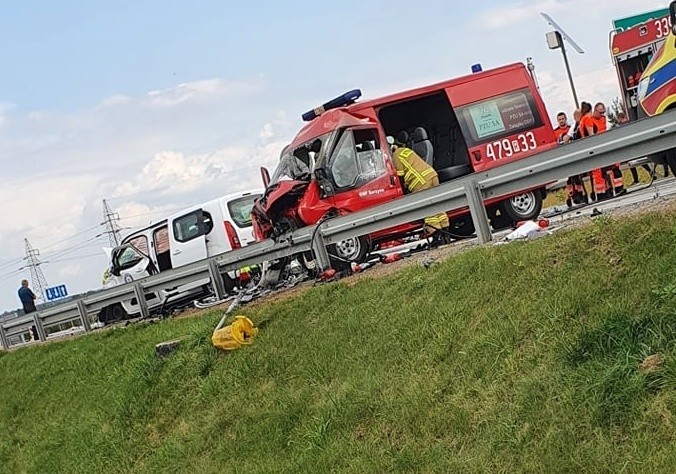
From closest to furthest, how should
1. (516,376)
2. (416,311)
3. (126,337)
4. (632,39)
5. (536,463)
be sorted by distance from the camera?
1. (536,463)
2. (516,376)
3. (416,311)
4. (126,337)
5. (632,39)

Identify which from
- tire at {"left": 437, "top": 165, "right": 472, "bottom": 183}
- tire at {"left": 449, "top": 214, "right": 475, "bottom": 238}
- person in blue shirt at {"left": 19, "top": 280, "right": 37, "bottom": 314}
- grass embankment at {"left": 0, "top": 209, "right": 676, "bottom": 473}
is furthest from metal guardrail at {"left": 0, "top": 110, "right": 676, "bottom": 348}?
person in blue shirt at {"left": 19, "top": 280, "right": 37, "bottom": 314}

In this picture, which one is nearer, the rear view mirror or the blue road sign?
the rear view mirror

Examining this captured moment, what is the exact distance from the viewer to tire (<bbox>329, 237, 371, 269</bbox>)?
1185 cm

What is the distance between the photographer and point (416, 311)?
7051 millimetres

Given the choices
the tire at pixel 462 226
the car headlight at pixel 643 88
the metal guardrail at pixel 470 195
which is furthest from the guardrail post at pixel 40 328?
the car headlight at pixel 643 88

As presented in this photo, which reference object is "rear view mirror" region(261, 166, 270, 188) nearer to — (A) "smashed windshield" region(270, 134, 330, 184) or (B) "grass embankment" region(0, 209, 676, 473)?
(A) "smashed windshield" region(270, 134, 330, 184)

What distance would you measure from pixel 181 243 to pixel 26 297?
8.43m

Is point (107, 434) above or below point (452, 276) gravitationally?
below

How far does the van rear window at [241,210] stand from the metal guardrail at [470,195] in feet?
11.2

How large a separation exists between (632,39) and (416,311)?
1282 cm

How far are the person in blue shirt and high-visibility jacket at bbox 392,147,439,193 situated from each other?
14594mm

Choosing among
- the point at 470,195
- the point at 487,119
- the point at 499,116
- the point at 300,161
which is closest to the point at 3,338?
the point at 300,161

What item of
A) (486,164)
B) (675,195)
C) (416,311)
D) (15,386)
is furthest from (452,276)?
(15,386)

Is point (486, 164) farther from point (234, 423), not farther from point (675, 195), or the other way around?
point (234, 423)
